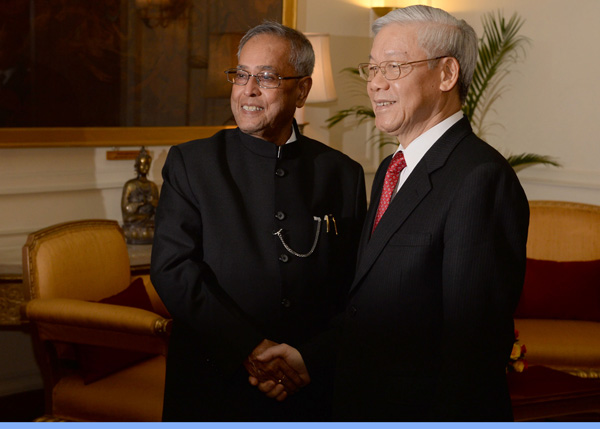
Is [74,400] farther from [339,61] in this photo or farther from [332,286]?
[339,61]

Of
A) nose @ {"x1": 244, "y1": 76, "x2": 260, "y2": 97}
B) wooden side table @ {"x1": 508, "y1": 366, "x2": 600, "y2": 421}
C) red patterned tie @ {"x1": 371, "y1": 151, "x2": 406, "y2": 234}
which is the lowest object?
wooden side table @ {"x1": 508, "y1": 366, "x2": 600, "y2": 421}

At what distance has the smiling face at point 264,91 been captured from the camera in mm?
1972

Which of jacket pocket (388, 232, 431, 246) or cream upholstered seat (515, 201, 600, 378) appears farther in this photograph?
cream upholstered seat (515, 201, 600, 378)

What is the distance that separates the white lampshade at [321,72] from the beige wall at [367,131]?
57 cm

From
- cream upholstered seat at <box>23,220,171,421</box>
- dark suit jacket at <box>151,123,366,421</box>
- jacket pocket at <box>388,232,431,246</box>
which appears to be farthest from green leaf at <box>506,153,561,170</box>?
jacket pocket at <box>388,232,431,246</box>

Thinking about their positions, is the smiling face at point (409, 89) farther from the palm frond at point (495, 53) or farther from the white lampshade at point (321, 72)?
the palm frond at point (495, 53)

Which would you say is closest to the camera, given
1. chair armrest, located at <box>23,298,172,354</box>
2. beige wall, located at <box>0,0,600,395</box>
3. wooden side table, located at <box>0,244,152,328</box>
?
chair armrest, located at <box>23,298,172,354</box>

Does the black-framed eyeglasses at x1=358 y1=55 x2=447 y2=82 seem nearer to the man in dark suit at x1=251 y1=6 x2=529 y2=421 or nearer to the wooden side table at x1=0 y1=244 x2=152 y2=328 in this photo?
the man in dark suit at x1=251 y1=6 x2=529 y2=421

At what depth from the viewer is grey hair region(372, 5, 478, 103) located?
5.20ft

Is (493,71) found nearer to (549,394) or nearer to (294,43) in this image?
(549,394)

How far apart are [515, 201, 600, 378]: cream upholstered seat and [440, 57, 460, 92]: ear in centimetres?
236

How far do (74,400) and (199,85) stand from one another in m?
2.19

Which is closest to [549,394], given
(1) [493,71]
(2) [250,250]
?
(2) [250,250]

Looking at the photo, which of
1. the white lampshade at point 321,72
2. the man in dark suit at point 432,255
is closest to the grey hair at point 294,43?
the man in dark suit at point 432,255
